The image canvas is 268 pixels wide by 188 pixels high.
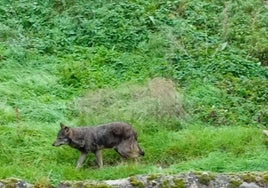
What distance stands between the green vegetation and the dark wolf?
0.58ft

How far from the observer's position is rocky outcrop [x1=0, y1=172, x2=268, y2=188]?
7562 mm

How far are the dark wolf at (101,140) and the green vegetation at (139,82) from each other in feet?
0.58

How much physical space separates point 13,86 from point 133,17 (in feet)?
12.4

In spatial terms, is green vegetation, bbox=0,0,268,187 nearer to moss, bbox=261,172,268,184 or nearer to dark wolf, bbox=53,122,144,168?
dark wolf, bbox=53,122,144,168

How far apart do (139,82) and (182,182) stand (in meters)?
4.81

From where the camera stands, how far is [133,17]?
14.6m

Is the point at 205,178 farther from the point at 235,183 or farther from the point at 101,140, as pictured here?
the point at 101,140

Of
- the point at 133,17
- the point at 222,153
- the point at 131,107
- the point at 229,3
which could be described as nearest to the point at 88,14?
the point at 133,17

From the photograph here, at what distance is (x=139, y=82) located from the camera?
40.1ft

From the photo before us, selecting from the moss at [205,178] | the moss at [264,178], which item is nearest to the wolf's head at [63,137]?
the moss at [205,178]

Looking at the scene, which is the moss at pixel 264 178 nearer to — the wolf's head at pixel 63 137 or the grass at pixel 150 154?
the grass at pixel 150 154

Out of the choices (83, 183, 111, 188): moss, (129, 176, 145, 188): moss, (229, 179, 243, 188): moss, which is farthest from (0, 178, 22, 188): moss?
(229, 179, 243, 188): moss

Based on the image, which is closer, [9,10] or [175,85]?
[175,85]

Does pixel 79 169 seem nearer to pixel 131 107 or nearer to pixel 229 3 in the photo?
pixel 131 107
